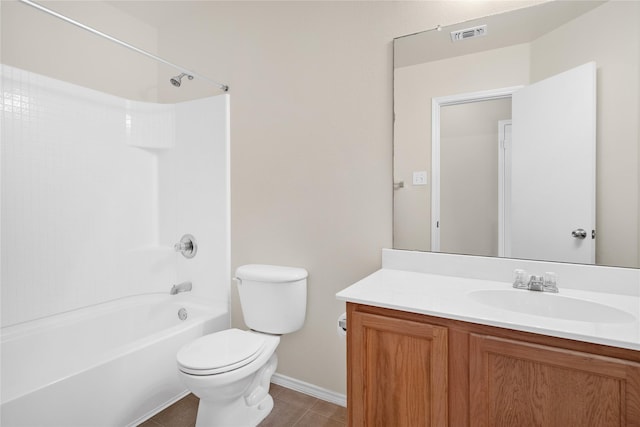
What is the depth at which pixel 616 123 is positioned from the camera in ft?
4.21

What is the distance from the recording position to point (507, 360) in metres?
1.02

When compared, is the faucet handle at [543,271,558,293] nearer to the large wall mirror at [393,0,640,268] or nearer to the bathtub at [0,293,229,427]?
the large wall mirror at [393,0,640,268]

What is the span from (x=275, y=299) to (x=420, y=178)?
1019 millimetres

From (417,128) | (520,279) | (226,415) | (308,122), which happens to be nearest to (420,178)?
(417,128)

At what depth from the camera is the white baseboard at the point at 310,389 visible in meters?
1.91

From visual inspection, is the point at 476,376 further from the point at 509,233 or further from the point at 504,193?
the point at 504,193

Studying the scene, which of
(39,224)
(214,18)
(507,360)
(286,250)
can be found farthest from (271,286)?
(214,18)

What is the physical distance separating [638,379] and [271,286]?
58.6 inches

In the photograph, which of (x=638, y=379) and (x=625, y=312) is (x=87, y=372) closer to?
(x=638, y=379)

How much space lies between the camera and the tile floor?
5.75ft

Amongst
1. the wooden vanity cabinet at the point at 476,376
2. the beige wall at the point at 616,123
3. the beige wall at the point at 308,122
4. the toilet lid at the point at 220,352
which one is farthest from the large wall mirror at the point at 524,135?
the toilet lid at the point at 220,352

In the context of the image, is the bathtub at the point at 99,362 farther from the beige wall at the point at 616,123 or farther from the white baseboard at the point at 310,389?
the beige wall at the point at 616,123

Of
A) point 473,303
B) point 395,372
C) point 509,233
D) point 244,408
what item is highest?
point 509,233

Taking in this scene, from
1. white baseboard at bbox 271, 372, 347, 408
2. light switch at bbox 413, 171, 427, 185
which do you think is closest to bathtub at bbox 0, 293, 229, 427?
white baseboard at bbox 271, 372, 347, 408
